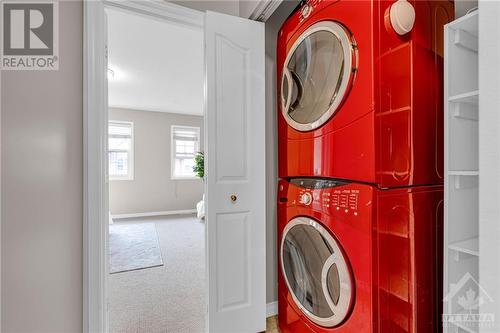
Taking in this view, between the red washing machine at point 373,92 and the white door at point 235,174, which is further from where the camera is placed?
the white door at point 235,174

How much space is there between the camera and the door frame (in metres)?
1.36

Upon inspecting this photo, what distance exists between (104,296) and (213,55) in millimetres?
1638

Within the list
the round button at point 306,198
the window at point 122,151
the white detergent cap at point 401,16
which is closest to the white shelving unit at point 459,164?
the white detergent cap at point 401,16

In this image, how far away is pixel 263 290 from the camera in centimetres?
166

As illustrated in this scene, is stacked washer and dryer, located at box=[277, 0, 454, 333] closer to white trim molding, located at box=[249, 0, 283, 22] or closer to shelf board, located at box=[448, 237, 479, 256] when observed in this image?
shelf board, located at box=[448, 237, 479, 256]

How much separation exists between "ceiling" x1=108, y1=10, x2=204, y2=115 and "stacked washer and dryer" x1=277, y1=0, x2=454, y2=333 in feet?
3.83

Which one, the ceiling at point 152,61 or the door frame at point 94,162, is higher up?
the ceiling at point 152,61

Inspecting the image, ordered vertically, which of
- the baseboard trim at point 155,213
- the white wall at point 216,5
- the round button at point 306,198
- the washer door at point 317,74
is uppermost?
the white wall at point 216,5

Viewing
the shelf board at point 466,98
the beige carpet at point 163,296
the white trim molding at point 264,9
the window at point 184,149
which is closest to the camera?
the shelf board at point 466,98

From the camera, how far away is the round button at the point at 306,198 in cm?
128

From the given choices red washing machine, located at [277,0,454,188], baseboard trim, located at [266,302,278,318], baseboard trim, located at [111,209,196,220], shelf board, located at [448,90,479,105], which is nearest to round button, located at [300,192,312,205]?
red washing machine, located at [277,0,454,188]

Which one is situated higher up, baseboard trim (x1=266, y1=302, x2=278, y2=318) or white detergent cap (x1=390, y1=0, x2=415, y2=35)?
white detergent cap (x1=390, y1=0, x2=415, y2=35)

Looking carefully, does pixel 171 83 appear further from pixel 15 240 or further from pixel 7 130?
pixel 15 240

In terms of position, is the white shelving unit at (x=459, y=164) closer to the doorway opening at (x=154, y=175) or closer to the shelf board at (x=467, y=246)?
the shelf board at (x=467, y=246)
